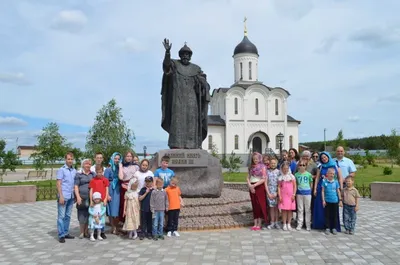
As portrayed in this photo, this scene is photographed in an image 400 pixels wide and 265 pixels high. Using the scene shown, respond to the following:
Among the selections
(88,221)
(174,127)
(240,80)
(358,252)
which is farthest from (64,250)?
(240,80)

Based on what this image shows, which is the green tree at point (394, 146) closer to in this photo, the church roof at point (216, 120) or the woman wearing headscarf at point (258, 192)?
the church roof at point (216, 120)

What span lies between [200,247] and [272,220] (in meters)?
2.28

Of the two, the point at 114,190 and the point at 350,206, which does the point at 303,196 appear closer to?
the point at 350,206

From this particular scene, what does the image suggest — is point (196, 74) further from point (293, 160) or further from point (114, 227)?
point (114, 227)

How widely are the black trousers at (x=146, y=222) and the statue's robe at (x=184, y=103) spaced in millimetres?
2604

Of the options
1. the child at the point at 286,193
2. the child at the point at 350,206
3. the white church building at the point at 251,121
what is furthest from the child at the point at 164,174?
the white church building at the point at 251,121

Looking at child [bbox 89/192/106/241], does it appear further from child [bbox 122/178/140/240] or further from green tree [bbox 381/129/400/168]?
green tree [bbox 381/129/400/168]

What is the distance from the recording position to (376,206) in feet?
37.3

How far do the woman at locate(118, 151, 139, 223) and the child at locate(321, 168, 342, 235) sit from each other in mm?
4004

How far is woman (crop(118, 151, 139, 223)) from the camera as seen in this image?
7230 millimetres

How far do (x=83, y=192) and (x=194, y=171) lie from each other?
2.98m

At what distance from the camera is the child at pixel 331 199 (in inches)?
288

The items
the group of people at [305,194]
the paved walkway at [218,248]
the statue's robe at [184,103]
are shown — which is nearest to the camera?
the paved walkway at [218,248]

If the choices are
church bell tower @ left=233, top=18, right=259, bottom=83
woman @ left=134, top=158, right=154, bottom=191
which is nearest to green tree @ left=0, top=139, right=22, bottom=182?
woman @ left=134, top=158, right=154, bottom=191
